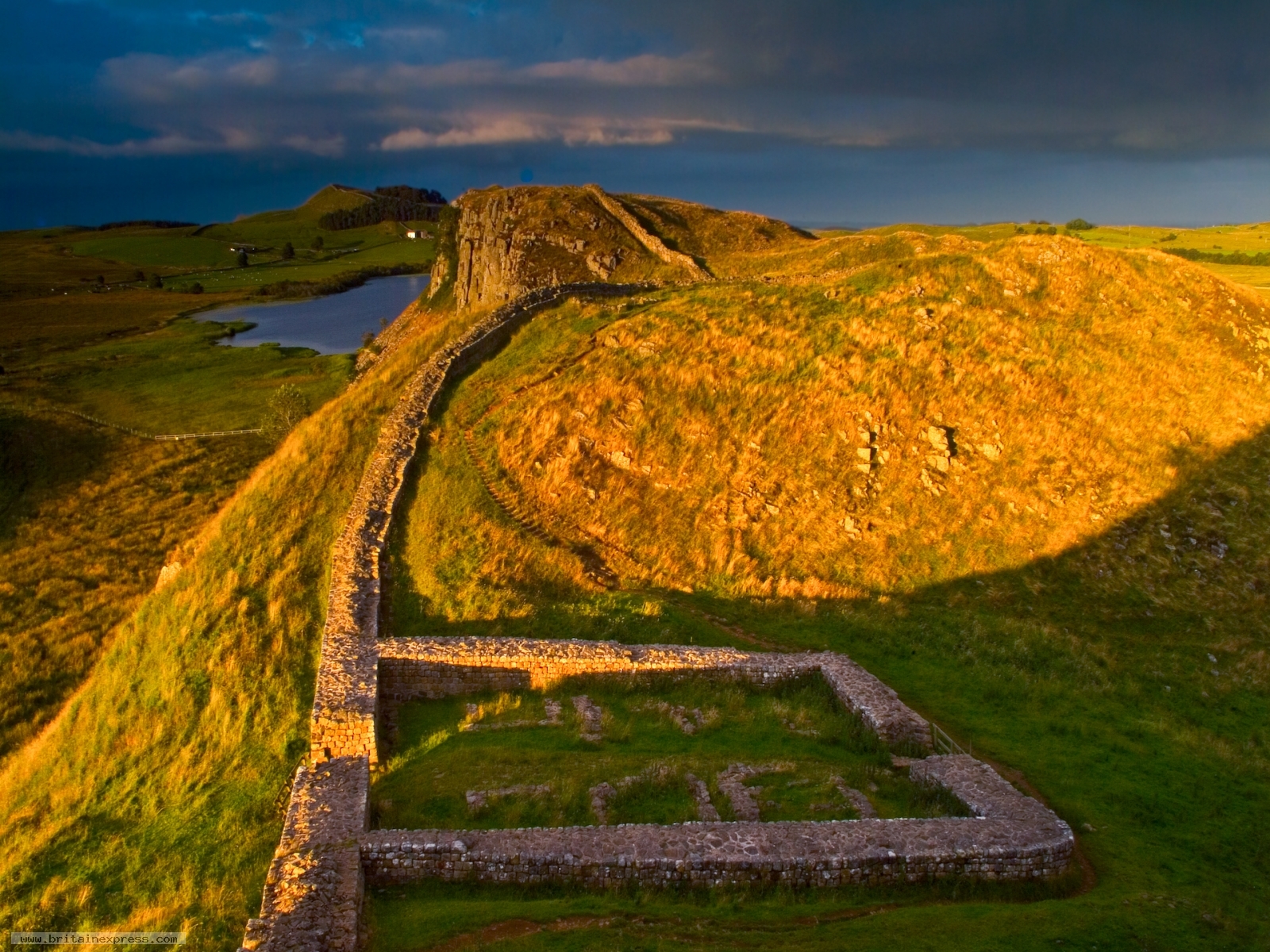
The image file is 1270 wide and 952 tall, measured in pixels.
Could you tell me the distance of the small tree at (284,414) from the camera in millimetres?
49156

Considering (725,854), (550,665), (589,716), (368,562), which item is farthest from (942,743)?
(368,562)

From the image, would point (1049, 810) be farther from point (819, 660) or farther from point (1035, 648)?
point (1035, 648)

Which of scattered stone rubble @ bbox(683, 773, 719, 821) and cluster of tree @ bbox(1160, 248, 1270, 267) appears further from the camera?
cluster of tree @ bbox(1160, 248, 1270, 267)

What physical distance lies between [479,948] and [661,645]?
28.0 feet

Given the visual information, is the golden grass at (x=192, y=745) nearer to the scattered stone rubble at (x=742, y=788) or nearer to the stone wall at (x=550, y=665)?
the stone wall at (x=550, y=665)

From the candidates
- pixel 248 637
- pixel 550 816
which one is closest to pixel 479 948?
pixel 550 816

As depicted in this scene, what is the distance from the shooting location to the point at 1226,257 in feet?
221

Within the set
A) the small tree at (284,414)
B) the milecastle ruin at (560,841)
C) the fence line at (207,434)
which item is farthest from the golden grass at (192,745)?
the fence line at (207,434)

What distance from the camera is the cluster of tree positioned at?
6438cm

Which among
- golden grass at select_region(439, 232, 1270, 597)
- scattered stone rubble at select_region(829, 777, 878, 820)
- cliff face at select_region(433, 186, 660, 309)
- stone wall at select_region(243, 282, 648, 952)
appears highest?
cliff face at select_region(433, 186, 660, 309)

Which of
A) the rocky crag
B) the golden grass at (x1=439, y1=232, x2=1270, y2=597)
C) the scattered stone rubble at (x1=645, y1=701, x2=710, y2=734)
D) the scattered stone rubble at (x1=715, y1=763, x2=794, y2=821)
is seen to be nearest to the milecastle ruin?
the scattered stone rubble at (x1=715, y1=763, x2=794, y2=821)

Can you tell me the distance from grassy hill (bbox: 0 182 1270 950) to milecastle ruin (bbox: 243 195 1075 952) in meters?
0.34

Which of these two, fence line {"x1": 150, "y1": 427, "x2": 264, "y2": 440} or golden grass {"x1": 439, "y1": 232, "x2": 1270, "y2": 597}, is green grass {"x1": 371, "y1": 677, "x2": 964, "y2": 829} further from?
fence line {"x1": 150, "y1": 427, "x2": 264, "y2": 440}

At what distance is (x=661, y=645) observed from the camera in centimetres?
1675
